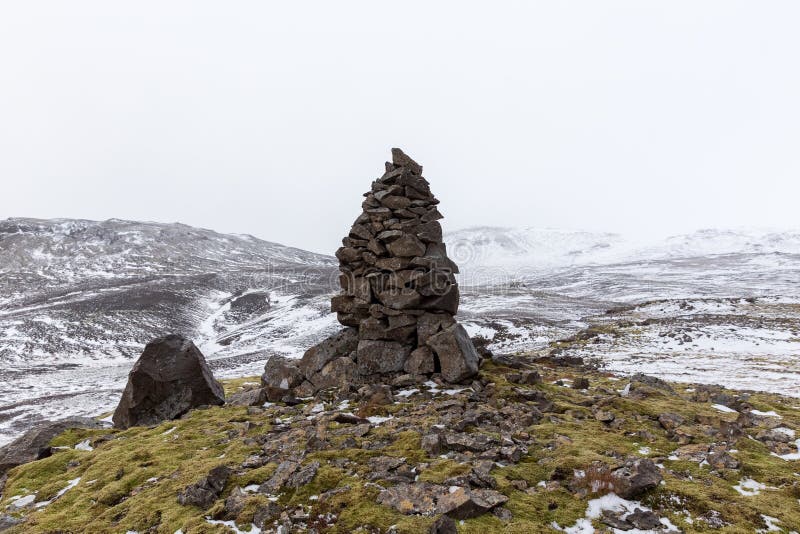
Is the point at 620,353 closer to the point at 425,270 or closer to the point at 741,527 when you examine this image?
the point at 425,270

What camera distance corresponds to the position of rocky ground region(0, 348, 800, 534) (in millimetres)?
9461

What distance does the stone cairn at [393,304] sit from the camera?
70.1ft

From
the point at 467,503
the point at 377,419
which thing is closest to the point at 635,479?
the point at 467,503

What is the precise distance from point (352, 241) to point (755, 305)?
87.0 meters

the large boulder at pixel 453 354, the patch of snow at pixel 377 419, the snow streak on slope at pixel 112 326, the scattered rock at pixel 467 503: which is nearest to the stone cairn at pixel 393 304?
the large boulder at pixel 453 354

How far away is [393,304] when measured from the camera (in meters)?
22.0

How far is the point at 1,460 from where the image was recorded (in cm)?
1686

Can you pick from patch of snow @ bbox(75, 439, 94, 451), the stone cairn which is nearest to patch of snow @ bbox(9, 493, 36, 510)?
patch of snow @ bbox(75, 439, 94, 451)

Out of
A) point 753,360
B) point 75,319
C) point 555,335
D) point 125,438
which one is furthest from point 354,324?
point 75,319

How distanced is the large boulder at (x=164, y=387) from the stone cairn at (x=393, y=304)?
362cm

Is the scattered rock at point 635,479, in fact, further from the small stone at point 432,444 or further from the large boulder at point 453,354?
the large boulder at point 453,354

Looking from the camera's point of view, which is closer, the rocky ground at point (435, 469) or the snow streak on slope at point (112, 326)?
the rocky ground at point (435, 469)

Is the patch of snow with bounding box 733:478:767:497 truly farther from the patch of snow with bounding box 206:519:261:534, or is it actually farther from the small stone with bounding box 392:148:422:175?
the small stone with bounding box 392:148:422:175

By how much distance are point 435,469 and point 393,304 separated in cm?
1137
